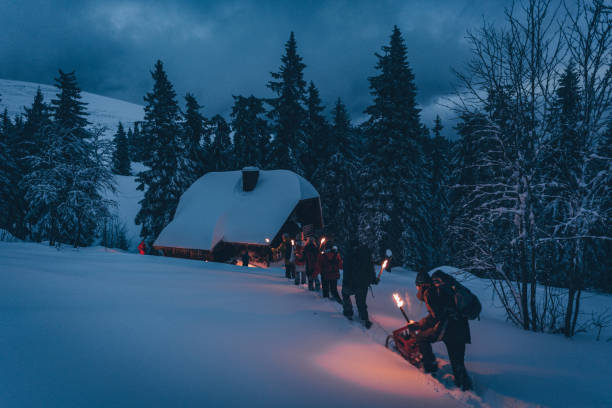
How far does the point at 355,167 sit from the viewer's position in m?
28.5

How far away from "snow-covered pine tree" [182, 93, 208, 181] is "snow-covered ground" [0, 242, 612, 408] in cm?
2323

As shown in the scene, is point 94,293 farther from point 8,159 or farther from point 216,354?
point 8,159

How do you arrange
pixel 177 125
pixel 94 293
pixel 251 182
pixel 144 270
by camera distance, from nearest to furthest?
pixel 94 293 → pixel 144 270 → pixel 251 182 → pixel 177 125

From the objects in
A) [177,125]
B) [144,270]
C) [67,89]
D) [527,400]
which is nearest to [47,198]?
[177,125]

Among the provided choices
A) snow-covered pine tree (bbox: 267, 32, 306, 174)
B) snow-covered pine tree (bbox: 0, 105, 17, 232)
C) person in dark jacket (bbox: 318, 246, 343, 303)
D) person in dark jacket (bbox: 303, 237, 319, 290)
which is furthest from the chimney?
snow-covered pine tree (bbox: 0, 105, 17, 232)

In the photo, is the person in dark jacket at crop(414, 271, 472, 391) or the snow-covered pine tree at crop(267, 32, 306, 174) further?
the snow-covered pine tree at crop(267, 32, 306, 174)

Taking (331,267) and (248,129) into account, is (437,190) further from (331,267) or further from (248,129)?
(331,267)

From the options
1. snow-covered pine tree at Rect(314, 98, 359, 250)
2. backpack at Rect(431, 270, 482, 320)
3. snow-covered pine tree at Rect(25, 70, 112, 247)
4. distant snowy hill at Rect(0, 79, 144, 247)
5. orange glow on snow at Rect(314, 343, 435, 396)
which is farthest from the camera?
distant snowy hill at Rect(0, 79, 144, 247)

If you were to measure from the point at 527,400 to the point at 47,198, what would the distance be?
2733cm

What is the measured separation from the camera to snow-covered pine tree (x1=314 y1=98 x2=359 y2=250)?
91.9 ft

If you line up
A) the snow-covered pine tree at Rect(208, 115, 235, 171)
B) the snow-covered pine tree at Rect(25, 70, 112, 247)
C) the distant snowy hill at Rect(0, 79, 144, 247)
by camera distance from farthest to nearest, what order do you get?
1. the distant snowy hill at Rect(0, 79, 144, 247)
2. the snow-covered pine tree at Rect(208, 115, 235, 171)
3. the snow-covered pine tree at Rect(25, 70, 112, 247)

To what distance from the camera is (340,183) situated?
28.0 m

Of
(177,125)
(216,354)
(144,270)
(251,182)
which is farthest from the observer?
(177,125)

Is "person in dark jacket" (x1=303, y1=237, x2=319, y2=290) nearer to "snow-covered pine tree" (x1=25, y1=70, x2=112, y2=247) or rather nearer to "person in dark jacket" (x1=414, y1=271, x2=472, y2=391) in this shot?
"person in dark jacket" (x1=414, y1=271, x2=472, y2=391)
